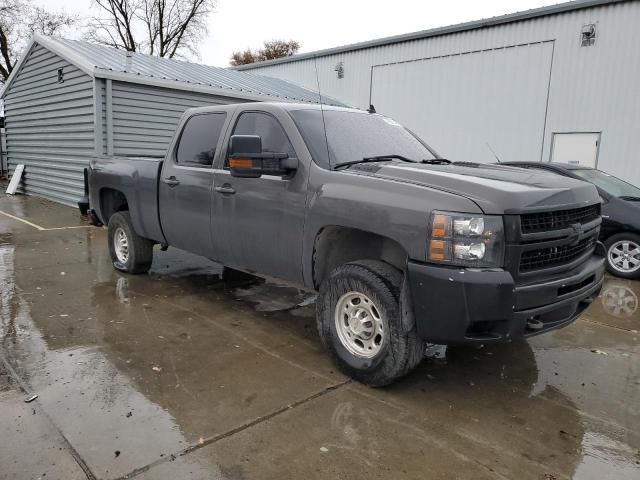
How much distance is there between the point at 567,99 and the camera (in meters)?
12.7

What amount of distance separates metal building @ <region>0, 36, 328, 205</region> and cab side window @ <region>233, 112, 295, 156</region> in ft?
23.8

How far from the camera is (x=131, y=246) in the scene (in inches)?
248

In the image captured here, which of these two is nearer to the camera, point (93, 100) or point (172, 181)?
point (172, 181)

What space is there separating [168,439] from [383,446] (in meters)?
1.20

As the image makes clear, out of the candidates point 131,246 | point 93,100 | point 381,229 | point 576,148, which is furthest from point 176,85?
point 381,229

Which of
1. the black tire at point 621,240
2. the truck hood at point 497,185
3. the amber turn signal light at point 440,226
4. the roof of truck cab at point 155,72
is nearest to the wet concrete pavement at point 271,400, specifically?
the amber turn signal light at point 440,226

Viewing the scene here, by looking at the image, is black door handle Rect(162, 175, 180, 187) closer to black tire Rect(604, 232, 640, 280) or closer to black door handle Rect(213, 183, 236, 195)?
black door handle Rect(213, 183, 236, 195)

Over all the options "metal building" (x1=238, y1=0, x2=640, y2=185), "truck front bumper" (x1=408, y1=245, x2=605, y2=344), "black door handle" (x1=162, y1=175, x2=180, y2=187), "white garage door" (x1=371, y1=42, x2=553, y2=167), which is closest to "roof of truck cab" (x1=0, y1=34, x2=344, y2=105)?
"metal building" (x1=238, y1=0, x2=640, y2=185)

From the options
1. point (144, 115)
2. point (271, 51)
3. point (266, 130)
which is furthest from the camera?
point (271, 51)

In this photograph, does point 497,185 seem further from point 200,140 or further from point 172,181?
point 172,181

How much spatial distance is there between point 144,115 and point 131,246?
6.56 m

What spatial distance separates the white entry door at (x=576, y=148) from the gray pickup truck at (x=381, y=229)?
9280 millimetres

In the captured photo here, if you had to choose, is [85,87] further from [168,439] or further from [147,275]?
[168,439]

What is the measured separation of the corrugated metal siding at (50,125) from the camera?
1193cm
